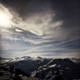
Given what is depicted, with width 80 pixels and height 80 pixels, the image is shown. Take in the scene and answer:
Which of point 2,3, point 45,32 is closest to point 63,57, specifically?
point 45,32

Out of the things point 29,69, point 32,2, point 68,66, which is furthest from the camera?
point 32,2

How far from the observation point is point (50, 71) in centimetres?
189

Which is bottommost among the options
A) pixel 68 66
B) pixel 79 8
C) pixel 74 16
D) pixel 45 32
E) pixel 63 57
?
pixel 68 66

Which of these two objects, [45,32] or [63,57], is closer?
[63,57]

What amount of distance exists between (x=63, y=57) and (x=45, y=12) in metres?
0.86

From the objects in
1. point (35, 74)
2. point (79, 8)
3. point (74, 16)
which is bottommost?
point (35, 74)

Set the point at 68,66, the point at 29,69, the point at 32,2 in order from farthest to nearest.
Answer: the point at 32,2 → the point at 29,69 → the point at 68,66

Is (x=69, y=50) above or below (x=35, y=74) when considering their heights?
above

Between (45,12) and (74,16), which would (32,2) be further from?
(74,16)

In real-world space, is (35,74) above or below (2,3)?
below

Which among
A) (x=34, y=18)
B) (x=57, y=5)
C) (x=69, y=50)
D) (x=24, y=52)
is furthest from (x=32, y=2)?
(x=69, y=50)

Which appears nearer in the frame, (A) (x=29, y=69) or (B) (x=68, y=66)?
(B) (x=68, y=66)

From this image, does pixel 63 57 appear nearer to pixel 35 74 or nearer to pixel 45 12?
pixel 35 74

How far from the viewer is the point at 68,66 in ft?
6.02
